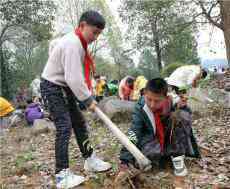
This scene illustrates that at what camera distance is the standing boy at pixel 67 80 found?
11.6ft

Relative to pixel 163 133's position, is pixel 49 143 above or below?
below

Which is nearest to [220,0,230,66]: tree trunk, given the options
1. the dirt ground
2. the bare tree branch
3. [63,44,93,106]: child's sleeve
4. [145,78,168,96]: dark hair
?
the bare tree branch

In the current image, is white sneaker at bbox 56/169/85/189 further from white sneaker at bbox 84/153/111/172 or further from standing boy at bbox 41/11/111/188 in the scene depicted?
white sneaker at bbox 84/153/111/172

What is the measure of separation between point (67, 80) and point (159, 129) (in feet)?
3.45

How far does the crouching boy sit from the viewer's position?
12.7 feet

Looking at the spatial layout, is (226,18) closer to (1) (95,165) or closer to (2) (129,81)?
(2) (129,81)

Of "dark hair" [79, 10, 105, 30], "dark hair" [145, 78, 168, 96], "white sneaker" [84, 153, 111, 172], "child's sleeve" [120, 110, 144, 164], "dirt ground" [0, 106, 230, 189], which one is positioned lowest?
"dirt ground" [0, 106, 230, 189]

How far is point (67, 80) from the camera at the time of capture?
3545mm

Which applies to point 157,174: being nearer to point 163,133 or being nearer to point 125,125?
point 163,133

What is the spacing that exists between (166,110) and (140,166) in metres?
0.65

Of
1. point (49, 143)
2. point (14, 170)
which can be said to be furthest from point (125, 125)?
point (14, 170)

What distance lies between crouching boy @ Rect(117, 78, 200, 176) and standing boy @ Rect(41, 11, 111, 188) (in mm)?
511

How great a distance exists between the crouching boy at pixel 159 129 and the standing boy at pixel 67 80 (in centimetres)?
51

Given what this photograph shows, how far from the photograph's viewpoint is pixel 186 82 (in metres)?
4.55
